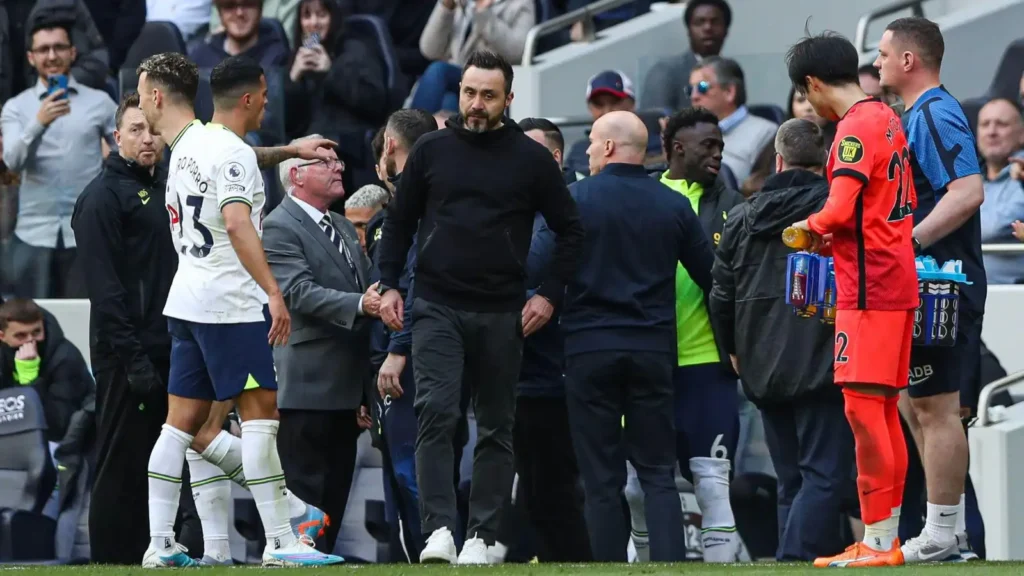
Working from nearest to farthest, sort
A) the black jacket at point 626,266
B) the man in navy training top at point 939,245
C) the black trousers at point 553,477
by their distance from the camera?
the man in navy training top at point 939,245
the black jacket at point 626,266
the black trousers at point 553,477

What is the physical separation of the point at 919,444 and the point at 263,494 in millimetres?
2601

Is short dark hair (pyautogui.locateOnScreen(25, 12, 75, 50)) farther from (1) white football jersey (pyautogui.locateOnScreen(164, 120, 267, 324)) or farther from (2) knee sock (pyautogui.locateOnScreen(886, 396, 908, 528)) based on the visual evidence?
(2) knee sock (pyautogui.locateOnScreen(886, 396, 908, 528))

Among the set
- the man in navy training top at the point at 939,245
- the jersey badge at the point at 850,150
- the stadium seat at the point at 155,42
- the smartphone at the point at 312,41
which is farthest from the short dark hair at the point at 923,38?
the stadium seat at the point at 155,42

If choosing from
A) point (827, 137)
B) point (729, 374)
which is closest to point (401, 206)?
point (729, 374)

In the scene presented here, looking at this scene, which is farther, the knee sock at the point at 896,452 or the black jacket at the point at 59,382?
the black jacket at the point at 59,382

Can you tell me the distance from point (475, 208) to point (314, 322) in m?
1.50

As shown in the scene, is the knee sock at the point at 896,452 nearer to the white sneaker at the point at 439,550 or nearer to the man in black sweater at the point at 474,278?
the man in black sweater at the point at 474,278

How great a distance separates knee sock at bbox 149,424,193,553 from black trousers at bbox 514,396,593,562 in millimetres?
1765

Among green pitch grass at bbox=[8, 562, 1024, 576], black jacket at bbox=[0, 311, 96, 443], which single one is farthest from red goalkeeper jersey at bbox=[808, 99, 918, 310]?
black jacket at bbox=[0, 311, 96, 443]

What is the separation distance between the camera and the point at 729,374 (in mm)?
7977

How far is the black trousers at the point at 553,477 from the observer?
8.04 meters

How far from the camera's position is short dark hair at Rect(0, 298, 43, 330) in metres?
10.5

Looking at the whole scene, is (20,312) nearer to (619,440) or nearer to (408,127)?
(408,127)

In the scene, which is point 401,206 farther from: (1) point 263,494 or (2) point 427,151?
(1) point 263,494
